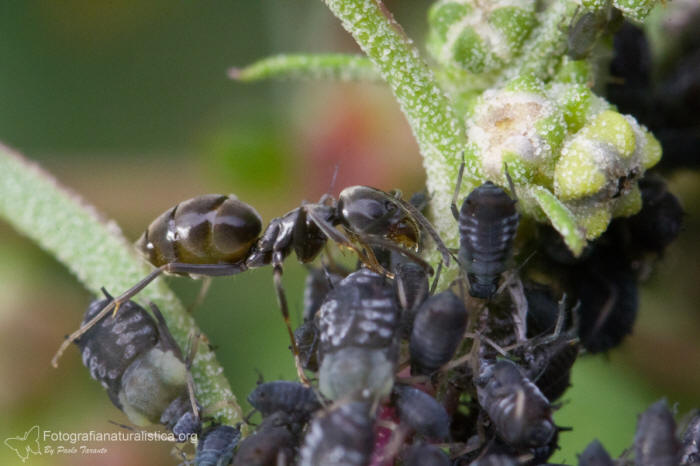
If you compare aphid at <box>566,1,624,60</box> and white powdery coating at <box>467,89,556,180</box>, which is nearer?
white powdery coating at <box>467,89,556,180</box>

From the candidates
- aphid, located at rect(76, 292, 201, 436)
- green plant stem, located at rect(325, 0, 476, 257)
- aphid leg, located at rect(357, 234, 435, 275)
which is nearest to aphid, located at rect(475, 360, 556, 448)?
aphid leg, located at rect(357, 234, 435, 275)

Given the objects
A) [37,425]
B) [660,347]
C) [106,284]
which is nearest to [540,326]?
[106,284]

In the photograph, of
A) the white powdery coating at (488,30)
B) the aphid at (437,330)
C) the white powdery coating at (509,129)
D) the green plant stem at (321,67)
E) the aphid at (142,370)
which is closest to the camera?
the aphid at (437,330)

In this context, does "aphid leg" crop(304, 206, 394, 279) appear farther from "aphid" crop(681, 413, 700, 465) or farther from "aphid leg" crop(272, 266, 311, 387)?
"aphid" crop(681, 413, 700, 465)

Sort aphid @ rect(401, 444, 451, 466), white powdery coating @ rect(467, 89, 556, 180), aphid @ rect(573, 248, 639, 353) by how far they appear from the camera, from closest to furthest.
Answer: aphid @ rect(401, 444, 451, 466)
white powdery coating @ rect(467, 89, 556, 180)
aphid @ rect(573, 248, 639, 353)

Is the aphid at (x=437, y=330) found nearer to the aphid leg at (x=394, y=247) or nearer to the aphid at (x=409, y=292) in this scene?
the aphid at (x=409, y=292)

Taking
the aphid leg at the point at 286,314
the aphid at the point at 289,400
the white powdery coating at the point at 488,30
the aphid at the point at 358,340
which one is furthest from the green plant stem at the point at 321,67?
the aphid at the point at 289,400

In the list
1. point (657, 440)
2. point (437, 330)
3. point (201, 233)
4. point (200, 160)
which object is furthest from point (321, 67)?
point (200, 160)
